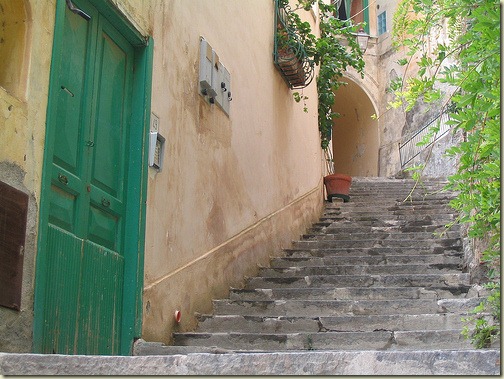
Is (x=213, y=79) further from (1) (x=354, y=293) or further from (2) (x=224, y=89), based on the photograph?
(1) (x=354, y=293)

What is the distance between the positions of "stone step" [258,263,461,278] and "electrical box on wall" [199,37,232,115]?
158 centimetres

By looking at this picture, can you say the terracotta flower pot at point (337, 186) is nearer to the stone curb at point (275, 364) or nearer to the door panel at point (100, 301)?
the door panel at point (100, 301)

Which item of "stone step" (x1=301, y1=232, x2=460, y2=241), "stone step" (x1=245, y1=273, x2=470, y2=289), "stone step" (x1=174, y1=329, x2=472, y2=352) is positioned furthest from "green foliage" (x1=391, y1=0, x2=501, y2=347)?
"stone step" (x1=301, y1=232, x2=460, y2=241)

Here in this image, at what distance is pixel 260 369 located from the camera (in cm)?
263

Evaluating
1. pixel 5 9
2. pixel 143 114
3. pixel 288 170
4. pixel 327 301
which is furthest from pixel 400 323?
pixel 288 170

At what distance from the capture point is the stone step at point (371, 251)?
7320 mm

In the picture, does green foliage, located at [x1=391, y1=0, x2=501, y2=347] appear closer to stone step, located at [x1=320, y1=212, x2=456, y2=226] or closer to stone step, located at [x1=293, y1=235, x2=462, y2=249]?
stone step, located at [x1=293, y1=235, x2=462, y2=249]

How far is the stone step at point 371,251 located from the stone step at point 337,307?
69.2 inches

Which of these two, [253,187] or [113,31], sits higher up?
[113,31]

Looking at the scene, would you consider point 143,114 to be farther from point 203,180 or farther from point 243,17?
point 243,17

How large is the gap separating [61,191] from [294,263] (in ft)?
12.5

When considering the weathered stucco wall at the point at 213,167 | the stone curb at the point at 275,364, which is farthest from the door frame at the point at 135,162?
the stone curb at the point at 275,364

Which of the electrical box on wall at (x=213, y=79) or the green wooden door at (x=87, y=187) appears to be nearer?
the green wooden door at (x=87, y=187)

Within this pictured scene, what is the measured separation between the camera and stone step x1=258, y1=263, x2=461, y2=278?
21.6 ft
